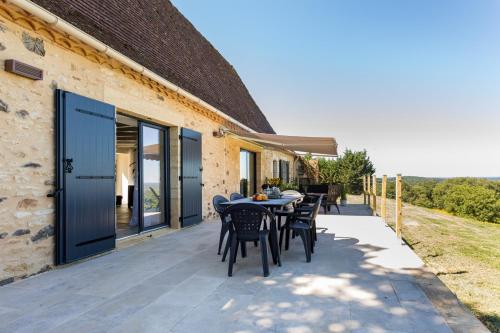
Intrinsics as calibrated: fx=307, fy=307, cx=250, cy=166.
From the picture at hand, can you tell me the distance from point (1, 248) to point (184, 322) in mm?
2558

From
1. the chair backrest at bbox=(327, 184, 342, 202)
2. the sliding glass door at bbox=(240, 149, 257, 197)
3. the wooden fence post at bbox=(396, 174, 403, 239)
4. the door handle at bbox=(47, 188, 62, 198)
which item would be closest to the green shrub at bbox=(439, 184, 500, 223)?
the chair backrest at bbox=(327, 184, 342, 202)

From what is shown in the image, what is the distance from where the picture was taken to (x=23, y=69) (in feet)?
12.5

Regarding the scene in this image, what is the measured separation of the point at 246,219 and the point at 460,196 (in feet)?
122

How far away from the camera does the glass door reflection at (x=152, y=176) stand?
6.79 m

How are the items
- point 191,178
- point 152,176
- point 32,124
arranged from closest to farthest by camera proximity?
1. point 32,124
2. point 152,176
3. point 191,178

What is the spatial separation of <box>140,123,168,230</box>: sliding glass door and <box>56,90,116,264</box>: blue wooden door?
1427 millimetres

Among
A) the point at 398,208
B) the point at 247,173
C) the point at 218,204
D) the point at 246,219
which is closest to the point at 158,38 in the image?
the point at 218,204

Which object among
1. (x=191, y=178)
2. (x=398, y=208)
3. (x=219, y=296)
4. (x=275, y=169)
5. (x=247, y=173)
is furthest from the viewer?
(x=275, y=169)

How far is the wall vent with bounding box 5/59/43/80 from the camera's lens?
3.66 m

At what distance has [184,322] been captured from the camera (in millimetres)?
2650

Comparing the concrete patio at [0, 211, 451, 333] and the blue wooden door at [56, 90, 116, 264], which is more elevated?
the blue wooden door at [56, 90, 116, 264]

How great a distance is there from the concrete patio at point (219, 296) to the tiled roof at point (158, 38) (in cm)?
356

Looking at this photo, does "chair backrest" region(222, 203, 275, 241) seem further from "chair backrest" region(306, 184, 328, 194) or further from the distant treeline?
the distant treeline

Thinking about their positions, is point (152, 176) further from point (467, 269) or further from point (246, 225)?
point (467, 269)
